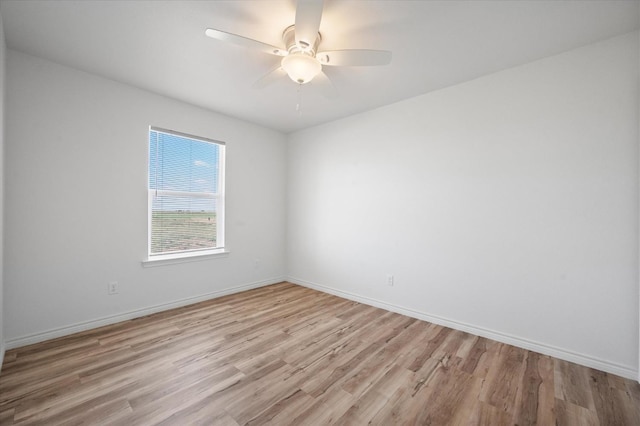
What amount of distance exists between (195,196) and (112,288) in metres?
1.34

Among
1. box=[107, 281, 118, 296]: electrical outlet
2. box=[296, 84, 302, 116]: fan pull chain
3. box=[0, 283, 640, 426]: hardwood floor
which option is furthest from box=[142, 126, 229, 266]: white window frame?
box=[296, 84, 302, 116]: fan pull chain

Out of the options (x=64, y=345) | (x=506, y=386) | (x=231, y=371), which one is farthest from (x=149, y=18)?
(x=506, y=386)

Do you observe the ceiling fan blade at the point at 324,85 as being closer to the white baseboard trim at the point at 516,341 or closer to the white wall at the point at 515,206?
the white wall at the point at 515,206

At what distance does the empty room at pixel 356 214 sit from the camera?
1.75m

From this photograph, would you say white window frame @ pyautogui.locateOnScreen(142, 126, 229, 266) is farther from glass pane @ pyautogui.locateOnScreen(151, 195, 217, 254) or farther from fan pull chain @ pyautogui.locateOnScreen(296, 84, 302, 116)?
fan pull chain @ pyautogui.locateOnScreen(296, 84, 302, 116)

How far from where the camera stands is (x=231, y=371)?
198 centimetres

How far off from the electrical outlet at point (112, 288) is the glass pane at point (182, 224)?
473 mm

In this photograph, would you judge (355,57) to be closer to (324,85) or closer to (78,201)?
(324,85)

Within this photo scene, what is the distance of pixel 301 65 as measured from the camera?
1888mm

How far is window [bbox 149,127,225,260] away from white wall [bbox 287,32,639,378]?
1.88 metres

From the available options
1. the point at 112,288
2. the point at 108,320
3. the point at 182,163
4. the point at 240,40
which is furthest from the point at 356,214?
the point at 108,320

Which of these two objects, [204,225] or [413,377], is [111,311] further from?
[413,377]

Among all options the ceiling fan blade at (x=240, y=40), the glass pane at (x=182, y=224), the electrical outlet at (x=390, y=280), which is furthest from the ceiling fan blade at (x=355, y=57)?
the glass pane at (x=182, y=224)

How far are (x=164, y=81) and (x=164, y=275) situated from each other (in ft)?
7.04
